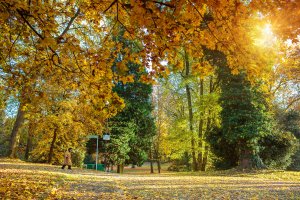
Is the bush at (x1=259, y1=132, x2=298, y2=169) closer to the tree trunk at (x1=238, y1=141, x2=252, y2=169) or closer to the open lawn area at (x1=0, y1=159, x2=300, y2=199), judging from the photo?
the tree trunk at (x1=238, y1=141, x2=252, y2=169)

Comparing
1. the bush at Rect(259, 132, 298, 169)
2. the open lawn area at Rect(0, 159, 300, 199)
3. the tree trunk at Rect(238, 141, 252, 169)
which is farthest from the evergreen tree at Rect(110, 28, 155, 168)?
the open lawn area at Rect(0, 159, 300, 199)

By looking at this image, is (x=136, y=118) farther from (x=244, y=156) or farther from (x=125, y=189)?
(x=125, y=189)

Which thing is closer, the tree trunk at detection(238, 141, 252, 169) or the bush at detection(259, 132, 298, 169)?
the tree trunk at detection(238, 141, 252, 169)

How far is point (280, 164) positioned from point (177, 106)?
54.8 ft

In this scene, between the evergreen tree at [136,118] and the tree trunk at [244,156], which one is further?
the evergreen tree at [136,118]

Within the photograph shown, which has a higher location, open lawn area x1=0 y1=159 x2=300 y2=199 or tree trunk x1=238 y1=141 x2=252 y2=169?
tree trunk x1=238 y1=141 x2=252 y2=169

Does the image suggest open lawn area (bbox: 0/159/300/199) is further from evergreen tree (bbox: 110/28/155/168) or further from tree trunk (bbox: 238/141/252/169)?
evergreen tree (bbox: 110/28/155/168)

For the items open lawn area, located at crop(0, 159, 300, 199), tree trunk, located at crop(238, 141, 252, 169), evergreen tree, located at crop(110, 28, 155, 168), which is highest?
evergreen tree, located at crop(110, 28, 155, 168)

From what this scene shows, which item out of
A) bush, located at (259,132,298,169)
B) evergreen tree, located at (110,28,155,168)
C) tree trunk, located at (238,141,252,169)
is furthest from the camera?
evergreen tree, located at (110,28,155,168)

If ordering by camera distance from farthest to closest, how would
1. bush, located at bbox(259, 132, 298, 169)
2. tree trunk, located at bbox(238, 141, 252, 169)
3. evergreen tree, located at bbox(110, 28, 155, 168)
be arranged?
evergreen tree, located at bbox(110, 28, 155, 168) → bush, located at bbox(259, 132, 298, 169) → tree trunk, located at bbox(238, 141, 252, 169)

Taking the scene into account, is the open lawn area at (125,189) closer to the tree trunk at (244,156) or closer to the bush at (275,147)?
the tree trunk at (244,156)

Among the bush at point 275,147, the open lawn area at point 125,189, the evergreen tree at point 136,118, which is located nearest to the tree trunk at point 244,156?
the bush at point 275,147

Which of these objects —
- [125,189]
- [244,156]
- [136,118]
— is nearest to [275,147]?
[244,156]

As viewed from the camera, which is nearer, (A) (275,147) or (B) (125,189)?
(B) (125,189)
